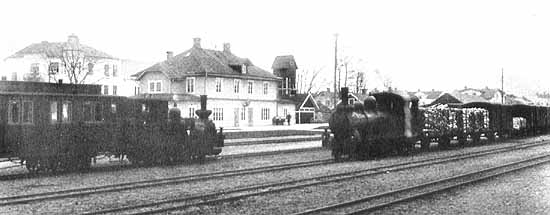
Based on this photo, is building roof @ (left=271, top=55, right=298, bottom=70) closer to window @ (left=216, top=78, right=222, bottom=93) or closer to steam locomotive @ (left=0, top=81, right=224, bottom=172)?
window @ (left=216, top=78, right=222, bottom=93)

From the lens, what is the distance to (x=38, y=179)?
599 inches

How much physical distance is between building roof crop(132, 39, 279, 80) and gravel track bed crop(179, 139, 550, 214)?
36744 mm

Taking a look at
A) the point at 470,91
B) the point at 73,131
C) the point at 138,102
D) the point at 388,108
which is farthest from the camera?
the point at 470,91

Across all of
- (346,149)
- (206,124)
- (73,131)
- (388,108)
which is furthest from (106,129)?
(388,108)

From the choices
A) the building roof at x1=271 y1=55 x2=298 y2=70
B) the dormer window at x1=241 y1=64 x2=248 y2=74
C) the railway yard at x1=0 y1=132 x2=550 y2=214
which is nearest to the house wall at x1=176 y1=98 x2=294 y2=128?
the dormer window at x1=241 y1=64 x2=248 y2=74

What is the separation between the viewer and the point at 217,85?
53406mm

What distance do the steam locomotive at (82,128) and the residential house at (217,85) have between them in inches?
1142

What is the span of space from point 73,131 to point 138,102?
2.75m

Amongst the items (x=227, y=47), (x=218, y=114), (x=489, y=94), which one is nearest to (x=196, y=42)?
(x=227, y=47)

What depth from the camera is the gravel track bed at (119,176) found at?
13.5 metres

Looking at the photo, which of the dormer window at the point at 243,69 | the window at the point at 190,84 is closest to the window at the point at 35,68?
the window at the point at 190,84

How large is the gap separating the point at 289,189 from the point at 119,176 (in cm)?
541

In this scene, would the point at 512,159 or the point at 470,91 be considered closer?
the point at 512,159

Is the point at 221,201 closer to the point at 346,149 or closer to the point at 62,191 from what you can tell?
the point at 62,191
